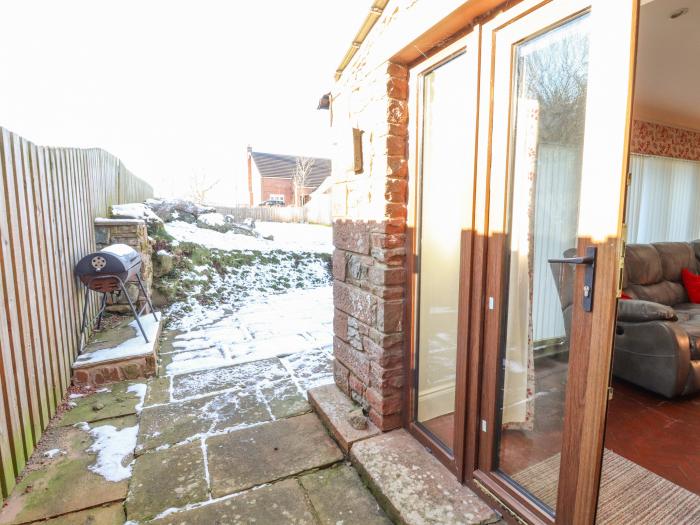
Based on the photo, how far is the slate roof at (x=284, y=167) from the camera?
70.3 ft

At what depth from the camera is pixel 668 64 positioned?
3090mm

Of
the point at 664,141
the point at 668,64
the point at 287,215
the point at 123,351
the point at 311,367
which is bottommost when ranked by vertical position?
the point at 311,367

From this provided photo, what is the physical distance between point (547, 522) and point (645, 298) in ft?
8.97

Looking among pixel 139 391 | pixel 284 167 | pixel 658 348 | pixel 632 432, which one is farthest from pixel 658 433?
pixel 284 167

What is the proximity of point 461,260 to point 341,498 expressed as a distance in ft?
4.06

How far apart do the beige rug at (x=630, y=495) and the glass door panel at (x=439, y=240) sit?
0.47m

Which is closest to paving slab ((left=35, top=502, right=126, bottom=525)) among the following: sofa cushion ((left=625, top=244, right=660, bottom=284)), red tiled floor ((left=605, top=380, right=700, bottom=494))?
red tiled floor ((left=605, top=380, right=700, bottom=494))

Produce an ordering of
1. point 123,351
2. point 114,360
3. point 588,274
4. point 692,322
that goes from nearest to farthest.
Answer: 1. point 588,274
2. point 692,322
3. point 114,360
4. point 123,351

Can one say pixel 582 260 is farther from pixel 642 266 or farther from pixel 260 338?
pixel 260 338

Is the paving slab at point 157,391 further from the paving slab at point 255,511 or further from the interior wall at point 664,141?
the interior wall at point 664,141

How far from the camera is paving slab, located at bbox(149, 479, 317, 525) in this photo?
1538 mm

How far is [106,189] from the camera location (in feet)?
14.7

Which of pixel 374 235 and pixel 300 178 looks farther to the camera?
pixel 300 178

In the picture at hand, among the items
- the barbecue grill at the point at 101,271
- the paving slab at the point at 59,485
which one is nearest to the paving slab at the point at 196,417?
the paving slab at the point at 59,485
